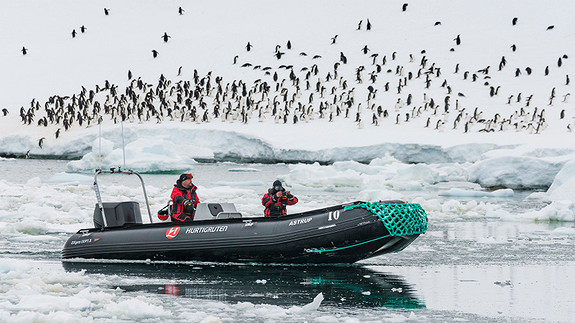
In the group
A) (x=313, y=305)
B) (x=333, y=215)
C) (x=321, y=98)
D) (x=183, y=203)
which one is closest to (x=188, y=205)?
(x=183, y=203)

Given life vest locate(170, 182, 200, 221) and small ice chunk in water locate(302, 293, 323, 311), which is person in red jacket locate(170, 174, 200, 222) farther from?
small ice chunk in water locate(302, 293, 323, 311)

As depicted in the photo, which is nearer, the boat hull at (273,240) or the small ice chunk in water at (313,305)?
the small ice chunk in water at (313,305)

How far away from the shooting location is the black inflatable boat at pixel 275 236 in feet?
36.5

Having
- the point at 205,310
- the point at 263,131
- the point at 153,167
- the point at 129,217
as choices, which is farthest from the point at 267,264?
the point at 263,131

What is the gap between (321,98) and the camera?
192ft

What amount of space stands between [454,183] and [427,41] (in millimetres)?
40762

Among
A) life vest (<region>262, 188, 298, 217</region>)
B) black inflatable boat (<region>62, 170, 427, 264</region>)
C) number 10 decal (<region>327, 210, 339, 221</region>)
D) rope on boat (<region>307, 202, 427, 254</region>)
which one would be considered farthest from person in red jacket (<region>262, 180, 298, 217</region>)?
rope on boat (<region>307, 202, 427, 254</region>)

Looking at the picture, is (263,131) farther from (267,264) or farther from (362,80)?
(267,264)

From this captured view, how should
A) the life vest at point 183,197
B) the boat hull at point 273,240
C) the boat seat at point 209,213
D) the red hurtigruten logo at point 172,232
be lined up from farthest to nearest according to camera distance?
the life vest at point 183,197 < the boat seat at point 209,213 < the red hurtigruten logo at point 172,232 < the boat hull at point 273,240

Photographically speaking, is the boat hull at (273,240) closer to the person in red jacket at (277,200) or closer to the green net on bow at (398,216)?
the green net on bow at (398,216)

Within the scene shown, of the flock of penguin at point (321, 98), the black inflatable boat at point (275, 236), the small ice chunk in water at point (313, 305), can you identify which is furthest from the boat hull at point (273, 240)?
the flock of penguin at point (321, 98)

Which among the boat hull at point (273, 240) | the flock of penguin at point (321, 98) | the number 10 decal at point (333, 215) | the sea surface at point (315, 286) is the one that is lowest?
the sea surface at point (315, 286)

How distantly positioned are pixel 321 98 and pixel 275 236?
4742cm

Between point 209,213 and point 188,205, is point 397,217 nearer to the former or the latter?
point 209,213
